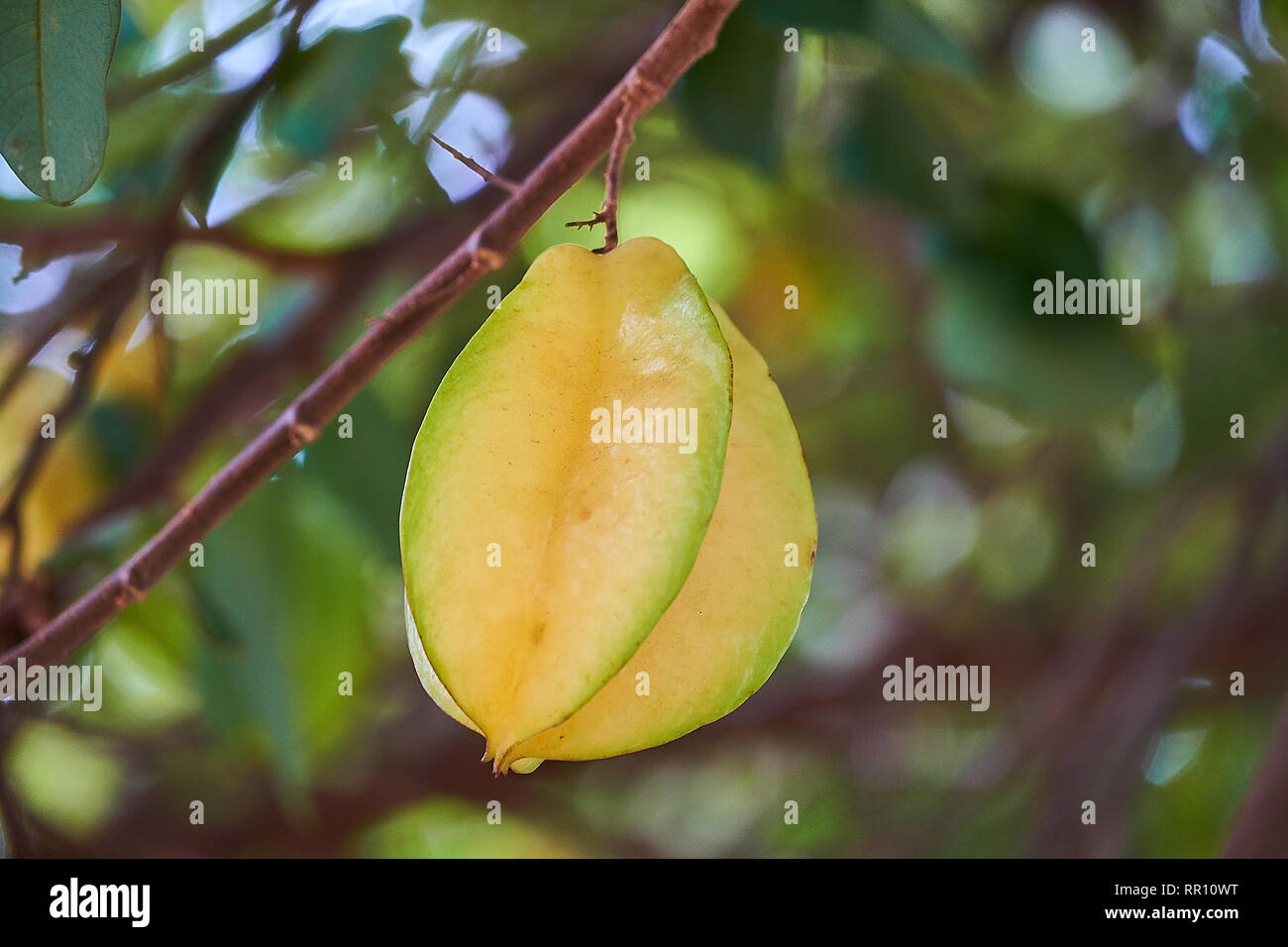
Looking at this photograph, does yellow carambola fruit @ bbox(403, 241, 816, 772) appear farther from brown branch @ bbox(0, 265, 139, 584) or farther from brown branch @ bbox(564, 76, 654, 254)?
brown branch @ bbox(0, 265, 139, 584)

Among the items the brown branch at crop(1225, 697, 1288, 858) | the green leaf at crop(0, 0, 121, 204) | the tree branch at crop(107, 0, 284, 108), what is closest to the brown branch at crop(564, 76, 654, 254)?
the green leaf at crop(0, 0, 121, 204)

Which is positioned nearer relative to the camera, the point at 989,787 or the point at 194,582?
the point at 194,582

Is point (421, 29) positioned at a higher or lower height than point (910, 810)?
higher

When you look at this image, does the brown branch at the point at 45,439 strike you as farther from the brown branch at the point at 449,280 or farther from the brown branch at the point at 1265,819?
the brown branch at the point at 1265,819

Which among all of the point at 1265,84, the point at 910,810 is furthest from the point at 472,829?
the point at 1265,84

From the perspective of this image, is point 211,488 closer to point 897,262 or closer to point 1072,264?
point 1072,264

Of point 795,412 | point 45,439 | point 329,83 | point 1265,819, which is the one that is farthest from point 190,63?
point 1265,819

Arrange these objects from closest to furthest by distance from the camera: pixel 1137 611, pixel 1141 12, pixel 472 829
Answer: pixel 1141 12
pixel 1137 611
pixel 472 829
